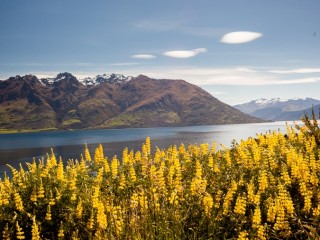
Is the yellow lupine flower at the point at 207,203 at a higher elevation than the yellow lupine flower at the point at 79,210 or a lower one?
higher

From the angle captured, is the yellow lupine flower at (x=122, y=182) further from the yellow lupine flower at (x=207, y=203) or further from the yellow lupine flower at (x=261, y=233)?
the yellow lupine flower at (x=261, y=233)

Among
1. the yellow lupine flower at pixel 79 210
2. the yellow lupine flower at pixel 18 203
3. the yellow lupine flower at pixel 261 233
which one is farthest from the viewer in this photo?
the yellow lupine flower at pixel 18 203

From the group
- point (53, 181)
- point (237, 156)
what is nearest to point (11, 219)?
point (53, 181)

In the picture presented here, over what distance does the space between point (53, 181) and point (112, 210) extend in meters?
2.42

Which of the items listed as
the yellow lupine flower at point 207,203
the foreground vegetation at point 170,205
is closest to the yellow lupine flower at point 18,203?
the foreground vegetation at point 170,205

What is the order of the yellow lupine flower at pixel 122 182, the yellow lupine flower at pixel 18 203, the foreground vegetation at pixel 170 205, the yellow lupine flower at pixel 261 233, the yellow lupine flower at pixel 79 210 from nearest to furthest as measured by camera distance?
the yellow lupine flower at pixel 261 233 → the foreground vegetation at pixel 170 205 → the yellow lupine flower at pixel 79 210 → the yellow lupine flower at pixel 18 203 → the yellow lupine flower at pixel 122 182

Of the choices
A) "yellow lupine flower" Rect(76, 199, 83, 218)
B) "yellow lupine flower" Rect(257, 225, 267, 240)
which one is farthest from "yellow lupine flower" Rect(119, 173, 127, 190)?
"yellow lupine flower" Rect(257, 225, 267, 240)

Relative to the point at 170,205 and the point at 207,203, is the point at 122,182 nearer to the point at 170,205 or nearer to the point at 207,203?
the point at 170,205

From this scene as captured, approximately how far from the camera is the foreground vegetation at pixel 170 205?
6035 millimetres

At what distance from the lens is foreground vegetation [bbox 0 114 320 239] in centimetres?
604

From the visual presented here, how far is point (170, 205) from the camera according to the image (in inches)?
273

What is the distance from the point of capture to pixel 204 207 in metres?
6.87

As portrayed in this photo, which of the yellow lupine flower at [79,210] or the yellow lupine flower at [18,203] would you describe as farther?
the yellow lupine flower at [18,203]

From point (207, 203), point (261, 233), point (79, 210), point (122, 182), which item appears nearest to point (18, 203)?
point (79, 210)
